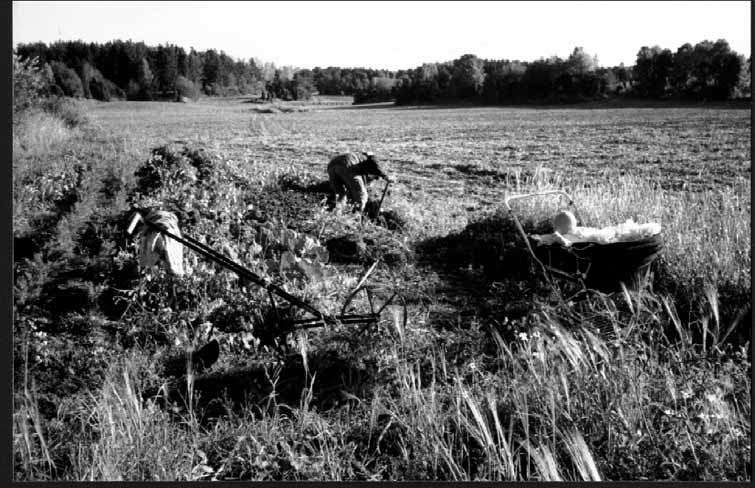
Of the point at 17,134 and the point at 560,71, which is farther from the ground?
the point at 560,71

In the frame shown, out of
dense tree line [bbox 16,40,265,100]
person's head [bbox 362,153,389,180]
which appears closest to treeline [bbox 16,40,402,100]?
dense tree line [bbox 16,40,265,100]

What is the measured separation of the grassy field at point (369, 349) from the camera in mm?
2596

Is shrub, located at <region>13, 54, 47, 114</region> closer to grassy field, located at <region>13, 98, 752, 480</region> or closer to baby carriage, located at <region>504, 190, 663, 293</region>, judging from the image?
grassy field, located at <region>13, 98, 752, 480</region>

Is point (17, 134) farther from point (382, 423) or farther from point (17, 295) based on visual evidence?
point (382, 423)

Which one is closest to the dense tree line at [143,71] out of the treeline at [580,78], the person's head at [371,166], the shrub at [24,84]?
the shrub at [24,84]

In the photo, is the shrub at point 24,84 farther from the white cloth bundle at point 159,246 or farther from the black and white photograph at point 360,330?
the white cloth bundle at point 159,246

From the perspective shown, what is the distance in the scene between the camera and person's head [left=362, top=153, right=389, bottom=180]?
296 inches

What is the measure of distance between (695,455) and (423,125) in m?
28.7

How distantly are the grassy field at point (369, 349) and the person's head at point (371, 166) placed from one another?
1.76 feet

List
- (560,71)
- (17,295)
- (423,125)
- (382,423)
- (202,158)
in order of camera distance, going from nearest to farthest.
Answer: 1. (382,423)
2. (17,295)
3. (202,158)
4. (423,125)
5. (560,71)

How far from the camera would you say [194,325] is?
4.05m

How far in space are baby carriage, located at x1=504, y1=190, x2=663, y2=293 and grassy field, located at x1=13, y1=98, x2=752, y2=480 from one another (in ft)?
0.47

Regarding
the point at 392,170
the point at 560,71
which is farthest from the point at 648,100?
the point at 392,170

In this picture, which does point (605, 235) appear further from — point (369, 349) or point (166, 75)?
point (166, 75)
